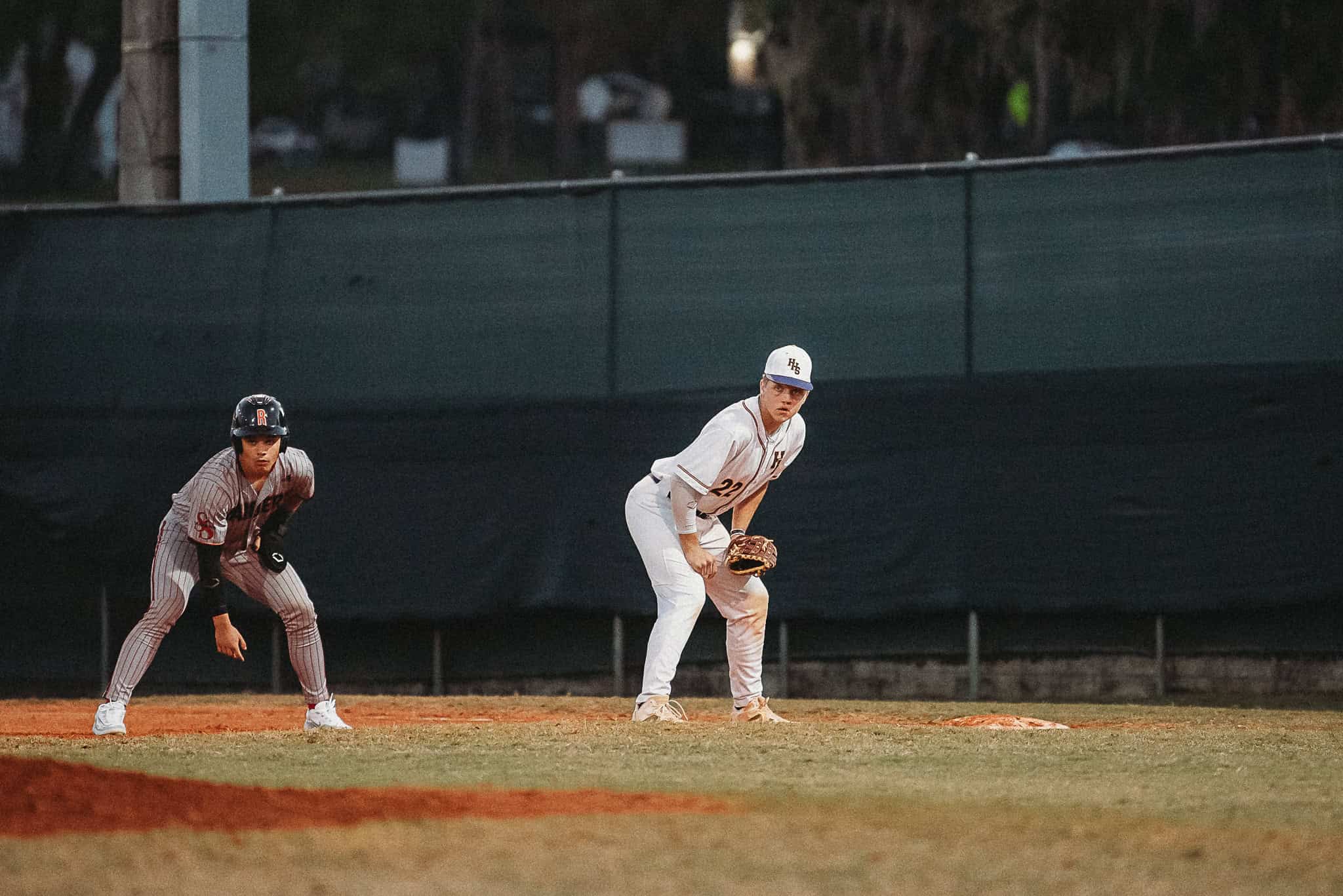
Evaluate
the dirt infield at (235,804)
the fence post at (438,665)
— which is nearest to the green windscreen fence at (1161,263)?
the fence post at (438,665)

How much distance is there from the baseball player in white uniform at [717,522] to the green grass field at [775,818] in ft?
0.97

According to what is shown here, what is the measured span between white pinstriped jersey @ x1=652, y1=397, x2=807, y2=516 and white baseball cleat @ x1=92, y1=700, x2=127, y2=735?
2766 millimetres

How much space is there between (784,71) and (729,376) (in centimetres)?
1910

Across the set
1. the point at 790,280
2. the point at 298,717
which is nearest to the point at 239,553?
the point at 298,717

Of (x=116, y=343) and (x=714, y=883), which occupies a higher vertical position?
(x=116, y=343)

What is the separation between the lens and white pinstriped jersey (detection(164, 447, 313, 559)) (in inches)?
364

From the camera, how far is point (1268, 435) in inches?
442

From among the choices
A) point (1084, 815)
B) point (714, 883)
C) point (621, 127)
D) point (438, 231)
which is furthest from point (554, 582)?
point (621, 127)

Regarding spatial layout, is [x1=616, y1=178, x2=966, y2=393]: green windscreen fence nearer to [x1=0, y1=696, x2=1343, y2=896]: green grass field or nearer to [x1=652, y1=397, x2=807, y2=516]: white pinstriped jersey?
[x1=652, y1=397, x2=807, y2=516]: white pinstriped jersey

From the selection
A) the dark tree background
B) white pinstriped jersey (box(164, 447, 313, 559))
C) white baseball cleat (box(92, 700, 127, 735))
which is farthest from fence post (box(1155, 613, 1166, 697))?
the dark tree background

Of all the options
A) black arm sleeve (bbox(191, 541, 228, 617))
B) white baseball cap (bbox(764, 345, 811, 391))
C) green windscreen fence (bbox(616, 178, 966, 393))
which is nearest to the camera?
white baseball cap (bbox(764, 345, 811, 391))

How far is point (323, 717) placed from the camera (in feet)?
31.4

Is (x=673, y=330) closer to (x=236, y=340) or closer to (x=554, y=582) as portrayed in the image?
(x=554, y=582)

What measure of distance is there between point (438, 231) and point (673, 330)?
168 cm
